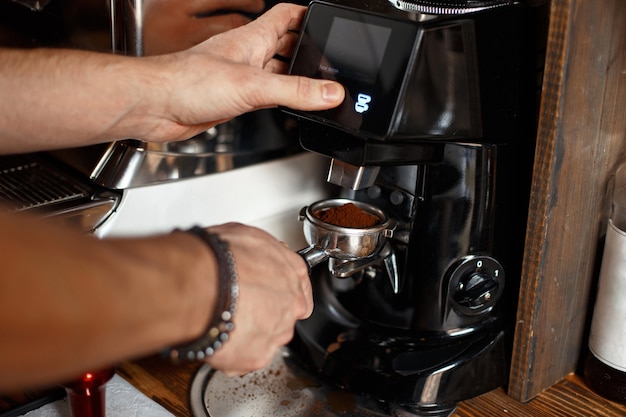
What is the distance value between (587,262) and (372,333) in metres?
A: 0.26

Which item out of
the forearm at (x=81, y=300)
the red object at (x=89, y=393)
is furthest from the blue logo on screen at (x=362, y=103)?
the red object at (x=89, y=393)

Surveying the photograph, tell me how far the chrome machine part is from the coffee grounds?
0.21 meters

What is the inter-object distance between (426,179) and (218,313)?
31 cm

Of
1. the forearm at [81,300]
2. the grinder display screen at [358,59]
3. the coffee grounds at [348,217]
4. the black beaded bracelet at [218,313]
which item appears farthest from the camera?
the coffee grounds at [348,217]

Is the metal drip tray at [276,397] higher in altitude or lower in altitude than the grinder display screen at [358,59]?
lower

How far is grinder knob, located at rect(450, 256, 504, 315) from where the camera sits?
0.77m

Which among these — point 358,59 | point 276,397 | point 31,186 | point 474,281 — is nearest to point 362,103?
point 358,59

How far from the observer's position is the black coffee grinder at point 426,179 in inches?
24.9

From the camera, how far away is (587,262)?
82cm

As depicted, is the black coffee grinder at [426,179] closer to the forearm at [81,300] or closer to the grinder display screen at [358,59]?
the grinder display screen at [358,59]

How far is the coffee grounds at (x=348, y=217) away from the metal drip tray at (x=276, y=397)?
0.21 metres

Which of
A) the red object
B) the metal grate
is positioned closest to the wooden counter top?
the red object

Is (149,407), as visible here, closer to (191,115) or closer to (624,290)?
(191,115)

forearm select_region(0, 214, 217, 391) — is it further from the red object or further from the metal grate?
the metal grate
